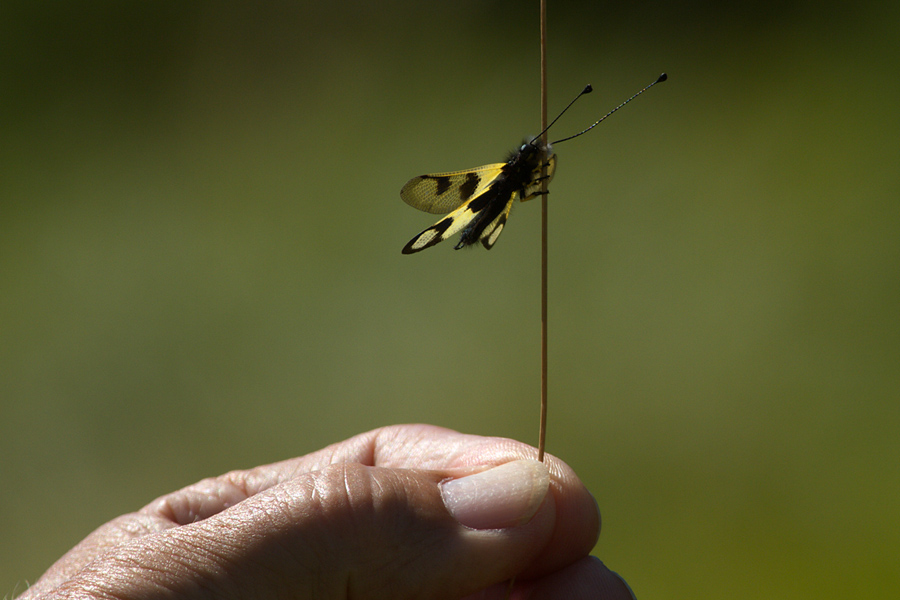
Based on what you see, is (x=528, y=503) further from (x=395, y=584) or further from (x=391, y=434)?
(x=391, y=434)

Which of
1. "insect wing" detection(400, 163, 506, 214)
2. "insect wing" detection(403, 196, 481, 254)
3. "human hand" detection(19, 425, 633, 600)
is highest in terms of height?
"insect wing" detection(400, 163, 506, 214)

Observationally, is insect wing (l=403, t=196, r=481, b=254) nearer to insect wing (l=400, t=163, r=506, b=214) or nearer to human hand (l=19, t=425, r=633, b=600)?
insect wing (l=400, t=163, r=506, b=214)

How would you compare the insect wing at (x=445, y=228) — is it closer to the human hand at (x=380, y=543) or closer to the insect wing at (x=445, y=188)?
the insect wing at (x=445, y=188)

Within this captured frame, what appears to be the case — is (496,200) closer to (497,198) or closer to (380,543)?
(497,198)

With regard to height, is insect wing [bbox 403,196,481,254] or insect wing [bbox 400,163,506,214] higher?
insect wing [bbox 400,163,506,214]

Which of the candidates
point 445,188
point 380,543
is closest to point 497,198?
point 445,188

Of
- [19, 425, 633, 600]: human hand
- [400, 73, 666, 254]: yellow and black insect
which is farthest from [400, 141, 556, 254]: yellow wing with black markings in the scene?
[19, 425, 633, 600]: human hand
